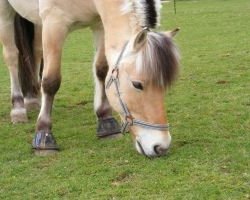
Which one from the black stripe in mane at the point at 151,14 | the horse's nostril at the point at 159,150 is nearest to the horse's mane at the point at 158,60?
the black stripe in mane at the point at 151,14

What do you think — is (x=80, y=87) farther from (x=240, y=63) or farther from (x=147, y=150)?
(x=147, y=150)

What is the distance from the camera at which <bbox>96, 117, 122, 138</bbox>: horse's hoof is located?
5.38 m

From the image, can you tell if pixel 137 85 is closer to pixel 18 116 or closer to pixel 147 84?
pixel 147 84

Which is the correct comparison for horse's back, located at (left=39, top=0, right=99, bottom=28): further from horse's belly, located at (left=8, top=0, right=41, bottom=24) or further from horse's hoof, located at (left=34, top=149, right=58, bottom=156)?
horse's hoof, located at (left=34, top=149, right=58, bottom=156)

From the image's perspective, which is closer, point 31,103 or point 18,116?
point 18,116

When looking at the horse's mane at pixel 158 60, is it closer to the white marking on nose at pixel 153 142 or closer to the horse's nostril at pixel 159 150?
the white marking on nose at pixel 153 142

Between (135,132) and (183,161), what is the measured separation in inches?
18.3

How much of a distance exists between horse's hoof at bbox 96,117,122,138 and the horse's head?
3.54 feet

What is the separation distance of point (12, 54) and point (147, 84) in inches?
122

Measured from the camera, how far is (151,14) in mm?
4230

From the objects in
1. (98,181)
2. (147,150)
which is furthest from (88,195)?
(147,150)

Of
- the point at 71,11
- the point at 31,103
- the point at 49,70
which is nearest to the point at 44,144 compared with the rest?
the point at 49,70

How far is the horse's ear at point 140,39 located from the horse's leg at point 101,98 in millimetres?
1329

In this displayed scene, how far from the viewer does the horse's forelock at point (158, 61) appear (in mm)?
3994
